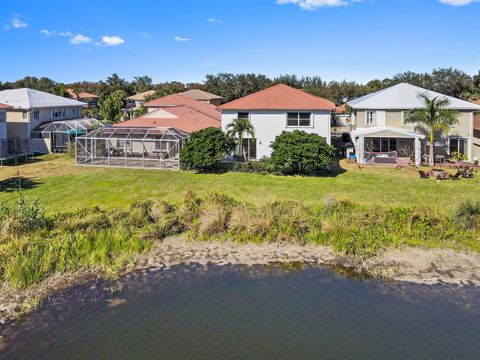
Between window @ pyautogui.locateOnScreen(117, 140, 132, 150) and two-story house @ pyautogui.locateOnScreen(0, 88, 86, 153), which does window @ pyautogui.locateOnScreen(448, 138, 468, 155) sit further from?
two-story house @ pyautogui.locateOnScreen(0, 88, 86, 153)

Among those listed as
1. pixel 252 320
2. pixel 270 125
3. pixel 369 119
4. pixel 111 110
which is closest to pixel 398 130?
pixel 369 119

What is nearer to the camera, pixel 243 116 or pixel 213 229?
pixel 213 229

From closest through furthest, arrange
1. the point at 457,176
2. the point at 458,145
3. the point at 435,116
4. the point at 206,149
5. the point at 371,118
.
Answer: the point at 457,176
the point at 206,149
the point at 435,116
the point at 458,145
the point at 371,118

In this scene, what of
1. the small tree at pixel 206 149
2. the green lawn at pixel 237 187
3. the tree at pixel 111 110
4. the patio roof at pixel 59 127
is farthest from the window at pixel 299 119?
the tree at pixel 111 110

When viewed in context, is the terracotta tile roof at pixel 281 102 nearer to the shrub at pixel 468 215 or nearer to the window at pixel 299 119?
the window at pixel 299 119

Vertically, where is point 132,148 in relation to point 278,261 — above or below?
above

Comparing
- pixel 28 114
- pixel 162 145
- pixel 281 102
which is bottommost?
pixel 162 145

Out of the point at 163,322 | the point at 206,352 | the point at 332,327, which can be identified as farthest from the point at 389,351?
the point at 163,322

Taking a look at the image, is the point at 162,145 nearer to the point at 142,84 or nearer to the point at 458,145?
the point at 458,145
